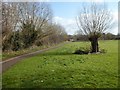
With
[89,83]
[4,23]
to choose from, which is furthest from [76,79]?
[4,23]

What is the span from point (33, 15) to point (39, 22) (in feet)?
7.45

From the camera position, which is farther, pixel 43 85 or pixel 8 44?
pixel 8 44

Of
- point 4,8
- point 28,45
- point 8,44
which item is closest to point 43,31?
point 28,45

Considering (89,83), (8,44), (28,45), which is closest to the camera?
(89,83)

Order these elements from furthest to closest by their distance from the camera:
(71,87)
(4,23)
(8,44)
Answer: (8,44)
(4,23)
(71,87)

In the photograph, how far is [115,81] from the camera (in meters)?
9.69

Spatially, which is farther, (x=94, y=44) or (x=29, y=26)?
(x=29, y=26)

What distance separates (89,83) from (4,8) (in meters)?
23.4

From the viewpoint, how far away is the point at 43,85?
30.5ft

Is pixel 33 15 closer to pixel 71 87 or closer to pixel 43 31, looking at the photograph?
pixel 43 31

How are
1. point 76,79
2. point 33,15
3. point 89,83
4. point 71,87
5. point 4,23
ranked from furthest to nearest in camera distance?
point 33,15, point 4,23, point 76,79, point 89,83, point 71,87

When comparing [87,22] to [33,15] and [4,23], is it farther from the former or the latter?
[33,15]

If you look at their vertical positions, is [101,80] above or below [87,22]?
below

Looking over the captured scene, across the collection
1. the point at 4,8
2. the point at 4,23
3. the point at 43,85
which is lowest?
the point at 43,85
